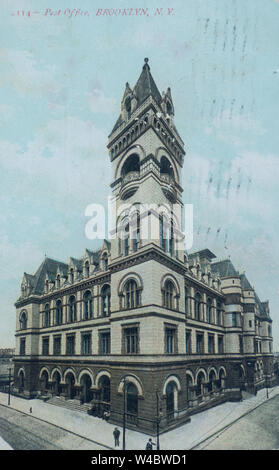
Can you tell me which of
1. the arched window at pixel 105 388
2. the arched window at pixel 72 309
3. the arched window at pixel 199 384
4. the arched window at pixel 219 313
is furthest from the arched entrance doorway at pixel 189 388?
the arched window at pixel 72 309

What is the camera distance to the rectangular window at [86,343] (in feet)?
107

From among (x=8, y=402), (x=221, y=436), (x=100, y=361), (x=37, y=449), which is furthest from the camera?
(x=8, y=402)

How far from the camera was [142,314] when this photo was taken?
24891 millimetres

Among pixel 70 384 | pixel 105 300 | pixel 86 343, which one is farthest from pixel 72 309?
pixel 70 384

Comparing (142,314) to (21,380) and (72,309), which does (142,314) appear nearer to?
(72,309)

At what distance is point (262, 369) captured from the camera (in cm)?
5056

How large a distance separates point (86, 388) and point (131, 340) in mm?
10913

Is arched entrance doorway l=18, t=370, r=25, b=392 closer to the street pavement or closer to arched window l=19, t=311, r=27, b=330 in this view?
arched window l=19, t=311, r=27, b=330

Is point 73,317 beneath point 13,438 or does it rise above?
above

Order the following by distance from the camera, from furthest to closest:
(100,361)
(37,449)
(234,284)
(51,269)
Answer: (51,269)
(234,284)
(100,361)
(37,449)

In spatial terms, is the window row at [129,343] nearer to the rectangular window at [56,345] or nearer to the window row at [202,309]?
the rectangular window at [56,345]
